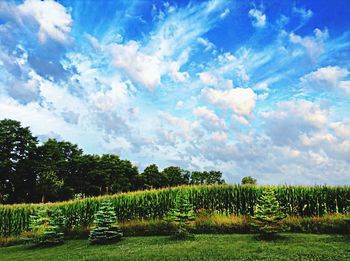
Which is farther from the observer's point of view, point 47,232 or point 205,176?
point 205,176

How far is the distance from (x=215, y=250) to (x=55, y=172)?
4593 cm

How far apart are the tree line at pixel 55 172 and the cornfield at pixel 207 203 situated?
2409cm

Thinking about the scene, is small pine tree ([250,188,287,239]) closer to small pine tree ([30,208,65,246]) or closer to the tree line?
small pine tree ([30,208,65,246])

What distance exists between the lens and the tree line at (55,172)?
4928 centimetres

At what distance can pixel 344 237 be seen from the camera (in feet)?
40.8

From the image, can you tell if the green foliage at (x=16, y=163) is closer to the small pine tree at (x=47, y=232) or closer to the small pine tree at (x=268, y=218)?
the small pine tree at (x=47, y=232)

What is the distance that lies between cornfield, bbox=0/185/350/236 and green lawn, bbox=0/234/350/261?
2.95m

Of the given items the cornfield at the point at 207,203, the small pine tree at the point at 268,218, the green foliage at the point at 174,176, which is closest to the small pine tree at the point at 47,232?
the cornfield at the point at 207,203

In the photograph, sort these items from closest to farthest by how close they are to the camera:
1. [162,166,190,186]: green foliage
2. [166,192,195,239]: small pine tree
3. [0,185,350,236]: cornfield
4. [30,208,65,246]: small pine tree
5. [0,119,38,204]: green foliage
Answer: [166,192,195,239]: small pine tree, [0,185,350,236]: cornfield, [30,208,65,246]: small pine tree, [0,119,38,204]: green foliage, [162,166,190,186]: green foliage

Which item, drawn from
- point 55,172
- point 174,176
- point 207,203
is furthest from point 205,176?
point 207,203

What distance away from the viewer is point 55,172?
52.6 m

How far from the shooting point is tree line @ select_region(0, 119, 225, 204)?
4928 centimetres

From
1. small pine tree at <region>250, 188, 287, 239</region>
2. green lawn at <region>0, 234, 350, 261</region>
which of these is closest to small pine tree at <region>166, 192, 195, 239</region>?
green lawn at <region>0, 234, 350, 261</region>

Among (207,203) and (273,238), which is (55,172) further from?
(273,238)
